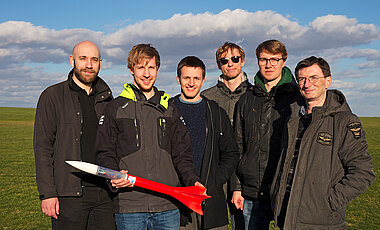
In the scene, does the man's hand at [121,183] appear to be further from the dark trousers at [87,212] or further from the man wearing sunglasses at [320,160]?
the man wearing sunglasses at [320,160]

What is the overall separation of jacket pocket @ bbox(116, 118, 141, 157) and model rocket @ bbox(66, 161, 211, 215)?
0.31 meters

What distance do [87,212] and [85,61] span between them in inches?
84.5

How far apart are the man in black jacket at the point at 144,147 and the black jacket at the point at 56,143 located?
0.81 metres

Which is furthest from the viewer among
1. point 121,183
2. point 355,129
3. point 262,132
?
point 262,132

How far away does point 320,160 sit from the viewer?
11.9 ft

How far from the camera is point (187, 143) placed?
167 inches

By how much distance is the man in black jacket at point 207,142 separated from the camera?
447cm

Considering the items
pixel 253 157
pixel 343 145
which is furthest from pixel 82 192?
pixel 343 145

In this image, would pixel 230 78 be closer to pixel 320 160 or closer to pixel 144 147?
pixel 144 147

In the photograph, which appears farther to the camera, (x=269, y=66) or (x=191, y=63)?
(x=269, y=66)

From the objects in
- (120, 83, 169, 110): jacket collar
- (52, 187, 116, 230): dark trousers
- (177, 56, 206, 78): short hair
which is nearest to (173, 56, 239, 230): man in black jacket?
(177, 56, 206, 78): short hair

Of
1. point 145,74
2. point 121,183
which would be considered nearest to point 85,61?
point 145,74

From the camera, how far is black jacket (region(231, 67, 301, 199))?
4.64 m

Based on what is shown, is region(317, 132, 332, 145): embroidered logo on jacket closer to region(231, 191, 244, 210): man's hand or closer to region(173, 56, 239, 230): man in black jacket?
region(173, 56, 239, 230): man in black jacket
